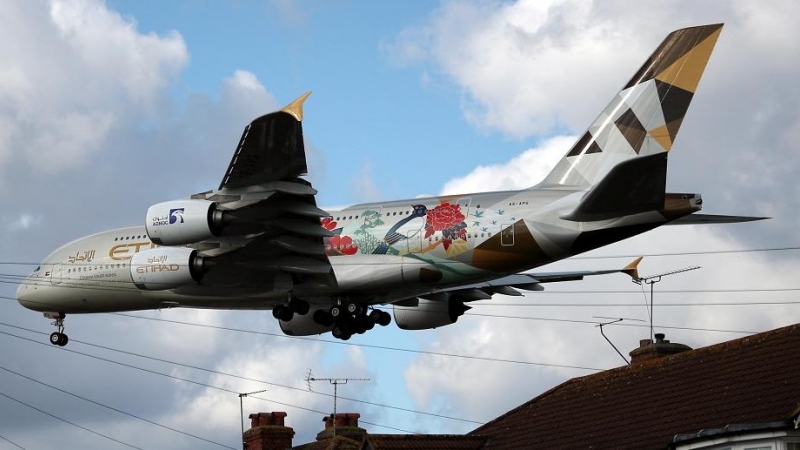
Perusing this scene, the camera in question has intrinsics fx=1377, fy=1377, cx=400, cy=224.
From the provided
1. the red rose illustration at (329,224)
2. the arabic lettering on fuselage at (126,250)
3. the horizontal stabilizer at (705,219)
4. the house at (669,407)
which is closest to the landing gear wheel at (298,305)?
the red rose illustration at (329,224)

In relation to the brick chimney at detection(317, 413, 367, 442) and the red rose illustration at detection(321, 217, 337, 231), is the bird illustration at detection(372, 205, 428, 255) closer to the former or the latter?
the red rose illustration at detection(321, 217, 337, 231)

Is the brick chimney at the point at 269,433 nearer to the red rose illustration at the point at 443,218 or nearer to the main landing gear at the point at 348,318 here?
the main landing gear at the point at 348,318

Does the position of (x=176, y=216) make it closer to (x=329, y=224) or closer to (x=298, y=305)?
(x=298, y=305)

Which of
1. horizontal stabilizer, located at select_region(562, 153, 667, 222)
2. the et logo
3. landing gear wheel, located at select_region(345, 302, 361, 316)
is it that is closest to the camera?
horizontal stabilizer, located at select_region(562, 153, 667, 222)

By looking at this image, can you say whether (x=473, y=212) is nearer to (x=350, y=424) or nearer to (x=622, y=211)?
(x=622, y=211)

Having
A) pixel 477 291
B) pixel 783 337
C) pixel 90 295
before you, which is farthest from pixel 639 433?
pixel 90 295

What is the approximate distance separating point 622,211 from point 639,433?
5.84m

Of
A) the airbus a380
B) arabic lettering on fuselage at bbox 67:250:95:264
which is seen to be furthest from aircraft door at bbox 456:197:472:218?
arabic lettering on fuselage at bbox 67:250:95:264

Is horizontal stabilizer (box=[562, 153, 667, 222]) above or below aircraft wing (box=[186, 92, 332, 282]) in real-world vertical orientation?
below

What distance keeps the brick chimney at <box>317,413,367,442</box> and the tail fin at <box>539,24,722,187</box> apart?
43.2ft

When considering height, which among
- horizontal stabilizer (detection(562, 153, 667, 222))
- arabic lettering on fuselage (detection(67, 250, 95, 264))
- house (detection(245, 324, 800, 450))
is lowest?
house (detection(245, 324, 800, 450))

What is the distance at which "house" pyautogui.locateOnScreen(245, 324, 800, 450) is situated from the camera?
31.6 m

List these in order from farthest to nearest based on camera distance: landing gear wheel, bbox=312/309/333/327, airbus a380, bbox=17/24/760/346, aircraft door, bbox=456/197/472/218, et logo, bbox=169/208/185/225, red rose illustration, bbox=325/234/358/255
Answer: landing gear wheel, bbox=312/309/333/327
red rose illustration, bbox=325/234/358/255
aircraft door, bbox=456/197/472/218
et logo, bbox=169/208/185/225
airbus a380, bbox=17/24/760/346

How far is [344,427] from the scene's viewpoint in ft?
160
